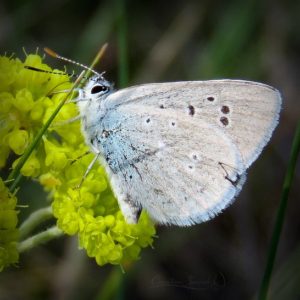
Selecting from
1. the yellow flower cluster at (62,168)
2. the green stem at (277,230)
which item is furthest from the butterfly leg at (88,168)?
the green stem at (277,230)

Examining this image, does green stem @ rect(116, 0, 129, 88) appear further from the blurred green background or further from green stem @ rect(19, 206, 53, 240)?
green stem @ rect(19, 206, 53, 240)

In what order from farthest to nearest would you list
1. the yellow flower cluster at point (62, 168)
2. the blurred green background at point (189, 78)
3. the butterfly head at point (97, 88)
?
the blurred green background at point (189, 78), the butterfly head at point (97, 88), the yellow flower cluster at point (62, 168)

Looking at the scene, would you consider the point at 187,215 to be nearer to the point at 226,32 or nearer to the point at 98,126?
the point at 98,126

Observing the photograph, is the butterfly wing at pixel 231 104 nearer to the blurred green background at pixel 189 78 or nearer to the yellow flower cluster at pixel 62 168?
Answer: the yellow flower cluster at pixel 62 168

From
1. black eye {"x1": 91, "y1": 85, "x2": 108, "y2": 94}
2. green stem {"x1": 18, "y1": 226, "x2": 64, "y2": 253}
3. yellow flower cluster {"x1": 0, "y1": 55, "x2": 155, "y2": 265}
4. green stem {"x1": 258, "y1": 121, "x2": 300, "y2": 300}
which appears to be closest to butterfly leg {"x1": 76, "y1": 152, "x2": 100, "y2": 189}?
yellow flower cluster {"x1": 0, "y1": 55, "x2": 155, "y2": 265}

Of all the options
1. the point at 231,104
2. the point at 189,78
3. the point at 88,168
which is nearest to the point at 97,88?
the point at 88,168

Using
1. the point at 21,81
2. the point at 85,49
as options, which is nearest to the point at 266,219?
the point at 85,49

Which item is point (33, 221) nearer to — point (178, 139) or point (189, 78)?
point (178, 139)
